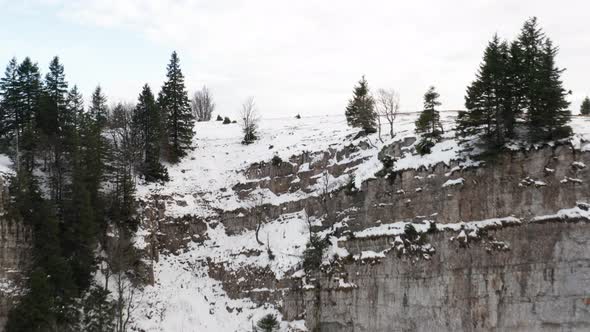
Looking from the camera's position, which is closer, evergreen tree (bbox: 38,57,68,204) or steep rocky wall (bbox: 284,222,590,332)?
steep rocky wall (bbox: 284,222,590,332)

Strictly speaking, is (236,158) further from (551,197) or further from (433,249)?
(551,197)

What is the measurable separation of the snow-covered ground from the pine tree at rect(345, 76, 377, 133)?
120cm

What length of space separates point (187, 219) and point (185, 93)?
18624 mm

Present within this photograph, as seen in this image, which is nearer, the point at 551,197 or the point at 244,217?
the point at 551,197

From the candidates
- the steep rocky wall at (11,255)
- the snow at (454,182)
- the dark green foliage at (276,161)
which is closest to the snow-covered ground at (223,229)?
the snow at (454,182)

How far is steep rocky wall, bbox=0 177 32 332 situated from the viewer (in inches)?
1806

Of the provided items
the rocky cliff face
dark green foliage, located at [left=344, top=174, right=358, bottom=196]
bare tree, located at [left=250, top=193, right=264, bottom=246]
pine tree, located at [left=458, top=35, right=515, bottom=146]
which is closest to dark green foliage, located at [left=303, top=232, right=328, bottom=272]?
the rocky cliff face

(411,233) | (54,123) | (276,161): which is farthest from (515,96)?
(54,123)

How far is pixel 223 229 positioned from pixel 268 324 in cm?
1319

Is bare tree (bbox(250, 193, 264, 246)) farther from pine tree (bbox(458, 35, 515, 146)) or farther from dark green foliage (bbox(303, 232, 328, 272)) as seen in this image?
pine tree (bbox(458, 35, 515, 146))

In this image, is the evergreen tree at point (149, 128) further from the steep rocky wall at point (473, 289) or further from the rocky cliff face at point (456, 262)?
the steep rocky wall at point (473, 289)

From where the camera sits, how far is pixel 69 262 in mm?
48156

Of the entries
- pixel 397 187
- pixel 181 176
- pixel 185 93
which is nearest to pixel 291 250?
pixel 397 187

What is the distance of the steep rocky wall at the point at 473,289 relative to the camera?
1419 inches
